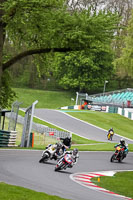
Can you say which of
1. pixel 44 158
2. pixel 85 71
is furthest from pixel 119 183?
pixel 85 71

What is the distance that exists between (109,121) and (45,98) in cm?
2323

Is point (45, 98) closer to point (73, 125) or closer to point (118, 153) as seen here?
point (73, 125)

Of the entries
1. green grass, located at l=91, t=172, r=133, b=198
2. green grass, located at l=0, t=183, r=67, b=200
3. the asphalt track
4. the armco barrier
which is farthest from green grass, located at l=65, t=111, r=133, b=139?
green grass, located at l=0, t=183, r=67, b=200

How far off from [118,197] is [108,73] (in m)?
78.4

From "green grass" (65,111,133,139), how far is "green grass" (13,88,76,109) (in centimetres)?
1546

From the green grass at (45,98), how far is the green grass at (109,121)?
15455 millimetres

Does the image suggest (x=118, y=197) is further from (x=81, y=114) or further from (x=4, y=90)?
(x=81, y=114)

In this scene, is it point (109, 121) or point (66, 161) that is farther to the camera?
point (109, 121)

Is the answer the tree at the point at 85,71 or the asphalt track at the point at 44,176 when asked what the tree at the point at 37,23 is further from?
the tree at the point at 85,71

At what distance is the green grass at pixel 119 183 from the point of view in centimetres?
1438

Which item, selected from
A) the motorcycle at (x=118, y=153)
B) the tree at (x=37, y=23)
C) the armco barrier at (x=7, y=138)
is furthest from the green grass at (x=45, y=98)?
the tree at (x=37, y=23)

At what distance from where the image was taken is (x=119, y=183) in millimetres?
16188

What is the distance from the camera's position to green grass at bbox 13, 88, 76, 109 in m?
77.1

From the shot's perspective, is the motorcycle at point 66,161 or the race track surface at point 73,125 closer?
the motorcycle at point 66,161
